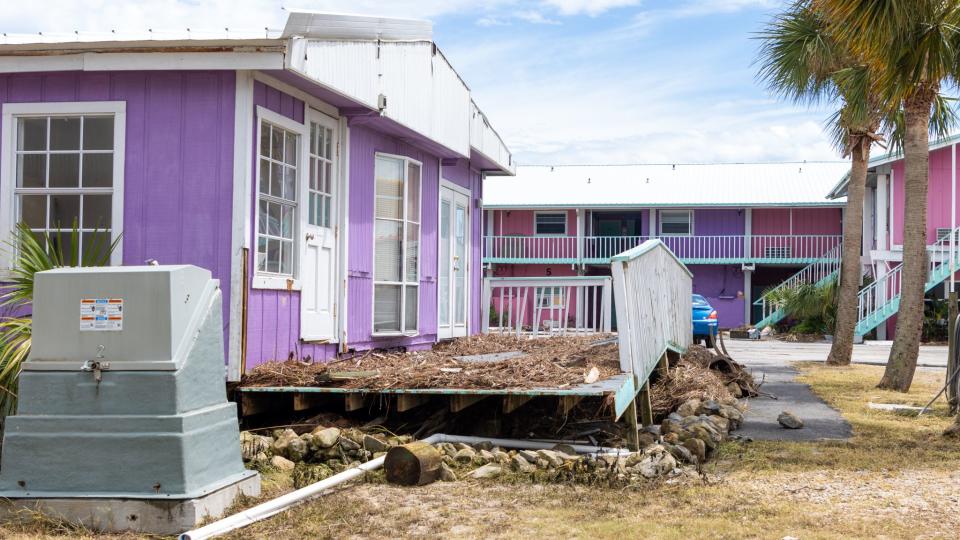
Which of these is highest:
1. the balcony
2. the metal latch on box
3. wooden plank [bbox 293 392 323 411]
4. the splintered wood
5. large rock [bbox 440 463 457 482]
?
the balcony

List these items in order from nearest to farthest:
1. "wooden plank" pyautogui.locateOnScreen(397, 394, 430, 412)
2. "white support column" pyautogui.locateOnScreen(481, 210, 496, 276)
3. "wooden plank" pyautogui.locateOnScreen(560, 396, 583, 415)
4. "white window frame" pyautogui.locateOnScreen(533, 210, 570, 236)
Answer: "wooden plank" pyautogui.locateOnScreen(560, 396, 583, 415) → "wooden plank" pyautogui.locateOnScreen(397, 394, 430, 412) → "white support column" pyautogui.locateOnScreen(481, 210, 496, 276) → "white window frame" pyautogui.locateOnScreen(533, 210, 570, 236)

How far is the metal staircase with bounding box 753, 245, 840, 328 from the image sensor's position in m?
31.0

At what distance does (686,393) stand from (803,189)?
2619cm

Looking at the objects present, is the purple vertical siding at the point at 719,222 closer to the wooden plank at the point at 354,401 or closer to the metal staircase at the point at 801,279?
the metal staircase at the point at 801,279

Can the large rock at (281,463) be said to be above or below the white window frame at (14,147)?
below

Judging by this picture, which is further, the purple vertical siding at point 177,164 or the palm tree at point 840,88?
the palm tree at point 840,88

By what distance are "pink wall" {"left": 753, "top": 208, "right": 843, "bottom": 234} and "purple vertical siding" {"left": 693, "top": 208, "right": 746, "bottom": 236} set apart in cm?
55

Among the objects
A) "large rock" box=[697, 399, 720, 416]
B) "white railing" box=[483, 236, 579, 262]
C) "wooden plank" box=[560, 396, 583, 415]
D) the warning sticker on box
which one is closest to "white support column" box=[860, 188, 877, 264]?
"white railing" box=[483, 236, 579, 262]

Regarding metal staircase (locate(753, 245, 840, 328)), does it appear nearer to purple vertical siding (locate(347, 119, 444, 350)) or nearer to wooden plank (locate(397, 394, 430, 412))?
purple vertical siding (locate(347, 119, 444, 350))

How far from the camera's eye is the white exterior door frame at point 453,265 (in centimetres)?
1253

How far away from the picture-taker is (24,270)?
25.1 ft

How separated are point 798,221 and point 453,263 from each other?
24307 mm

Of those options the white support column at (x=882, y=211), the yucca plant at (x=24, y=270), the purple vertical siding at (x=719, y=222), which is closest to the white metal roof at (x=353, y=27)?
the yucca plant at (x=24, y=270)

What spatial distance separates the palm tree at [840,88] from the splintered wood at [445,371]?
Result: 6.78m
